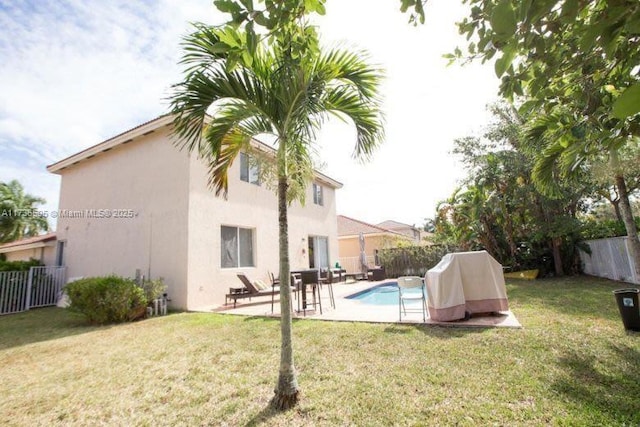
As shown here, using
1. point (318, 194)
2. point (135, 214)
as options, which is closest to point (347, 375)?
point (135, 214)

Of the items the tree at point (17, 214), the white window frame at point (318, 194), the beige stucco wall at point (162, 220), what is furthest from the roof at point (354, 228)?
the tree at point (17, 214)

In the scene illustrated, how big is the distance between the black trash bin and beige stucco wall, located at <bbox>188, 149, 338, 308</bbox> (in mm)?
9123

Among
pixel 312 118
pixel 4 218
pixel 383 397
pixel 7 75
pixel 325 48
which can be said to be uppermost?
pixel 7 75

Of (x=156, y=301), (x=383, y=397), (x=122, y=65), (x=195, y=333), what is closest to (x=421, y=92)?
(x=383, y=397)

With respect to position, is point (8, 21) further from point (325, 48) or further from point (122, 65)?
point (325, 48)

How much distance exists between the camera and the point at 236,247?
40.7 feet

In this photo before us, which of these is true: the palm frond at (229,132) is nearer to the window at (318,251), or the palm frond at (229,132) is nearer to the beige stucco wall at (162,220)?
the beige stucco wall at (162,220)

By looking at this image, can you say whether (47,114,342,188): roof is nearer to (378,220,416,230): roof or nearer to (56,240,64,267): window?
(56,240,64,267): window

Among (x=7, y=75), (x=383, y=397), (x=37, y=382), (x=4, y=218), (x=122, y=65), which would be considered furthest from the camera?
(x=4, y=218)

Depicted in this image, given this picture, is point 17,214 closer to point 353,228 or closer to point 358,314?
point 353,228

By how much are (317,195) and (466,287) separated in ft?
41.6

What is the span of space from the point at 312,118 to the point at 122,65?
7378mm

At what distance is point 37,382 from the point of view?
4500 millimetres

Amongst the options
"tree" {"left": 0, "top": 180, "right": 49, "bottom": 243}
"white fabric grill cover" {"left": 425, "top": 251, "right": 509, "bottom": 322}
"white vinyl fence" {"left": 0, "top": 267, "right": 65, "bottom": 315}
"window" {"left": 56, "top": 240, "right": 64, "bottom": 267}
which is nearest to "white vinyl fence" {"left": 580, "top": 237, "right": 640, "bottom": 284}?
"white fabric grill cover" {"left": 425, "top": 251, "right": 509, "bottom": 322}
